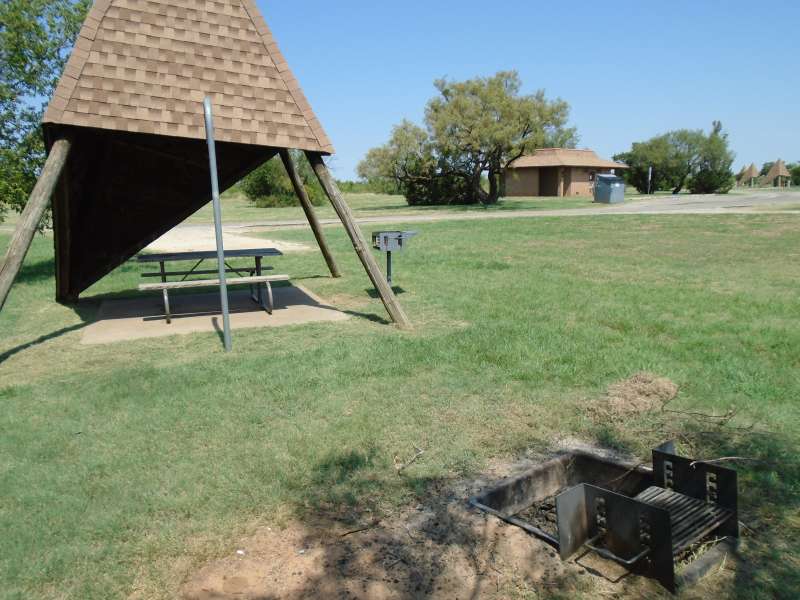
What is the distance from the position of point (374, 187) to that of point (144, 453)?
214ft

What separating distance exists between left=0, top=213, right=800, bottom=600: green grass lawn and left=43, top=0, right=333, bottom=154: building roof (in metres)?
2.29

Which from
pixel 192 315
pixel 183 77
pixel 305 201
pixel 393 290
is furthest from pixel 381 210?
pixel 183 77

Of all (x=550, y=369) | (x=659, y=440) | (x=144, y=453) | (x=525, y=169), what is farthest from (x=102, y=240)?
(x=525, y=169)

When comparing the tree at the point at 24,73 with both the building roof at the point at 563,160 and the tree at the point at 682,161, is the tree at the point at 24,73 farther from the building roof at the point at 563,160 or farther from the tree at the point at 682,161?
the tree at the point at 682,161

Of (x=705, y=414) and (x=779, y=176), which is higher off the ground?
(x=779, y=176)

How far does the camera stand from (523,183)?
50.5 meters

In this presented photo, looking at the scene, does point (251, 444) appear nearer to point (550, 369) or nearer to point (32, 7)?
point (550, 369)

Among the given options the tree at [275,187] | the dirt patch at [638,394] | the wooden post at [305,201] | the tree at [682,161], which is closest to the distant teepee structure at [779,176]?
the tree at [682,161]

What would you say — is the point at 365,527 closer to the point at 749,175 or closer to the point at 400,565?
the point at 400,565

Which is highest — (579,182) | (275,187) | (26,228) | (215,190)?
(275,187)

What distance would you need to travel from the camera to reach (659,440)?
412 cm

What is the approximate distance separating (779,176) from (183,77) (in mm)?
87860

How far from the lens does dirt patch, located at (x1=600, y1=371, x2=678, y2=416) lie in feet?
15.1

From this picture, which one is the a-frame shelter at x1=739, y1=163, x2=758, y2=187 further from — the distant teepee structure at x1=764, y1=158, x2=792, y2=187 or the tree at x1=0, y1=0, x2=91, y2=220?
the tree at x1=0, y1=0, x2=91, y2=220
